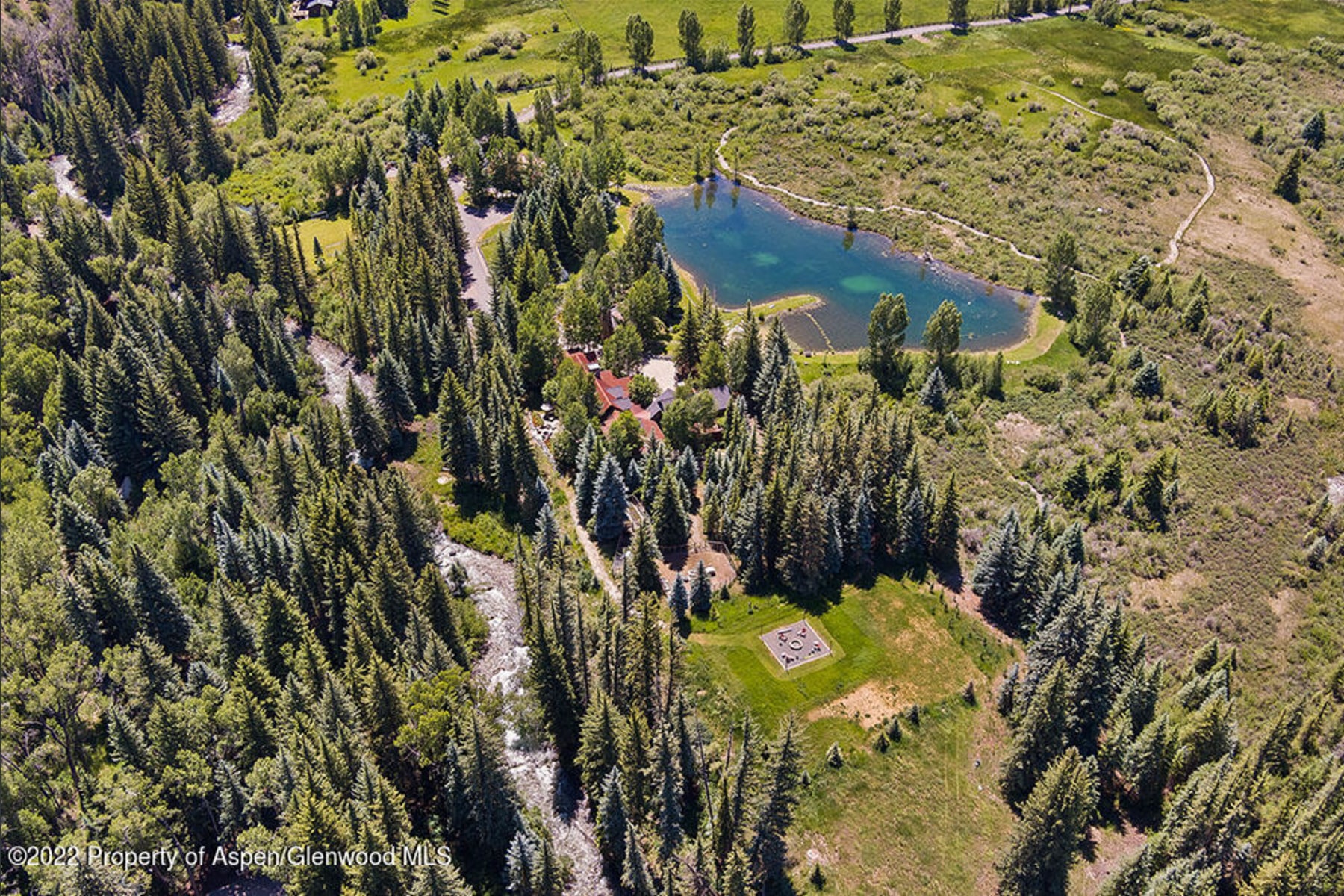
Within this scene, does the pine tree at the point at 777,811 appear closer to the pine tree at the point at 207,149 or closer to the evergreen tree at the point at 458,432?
the evergreen tree at the point at 458,432

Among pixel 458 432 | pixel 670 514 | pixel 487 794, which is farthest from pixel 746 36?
pixel 487 794

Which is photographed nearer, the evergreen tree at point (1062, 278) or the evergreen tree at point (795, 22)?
the evergreen tree at point (1062, 278)

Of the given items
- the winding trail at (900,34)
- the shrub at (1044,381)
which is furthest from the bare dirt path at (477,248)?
the shrub at (1044,381)

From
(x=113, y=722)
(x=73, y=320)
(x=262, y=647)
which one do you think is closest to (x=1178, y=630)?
(x=262, y=647)

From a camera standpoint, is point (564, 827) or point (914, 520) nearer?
point (564, 827)

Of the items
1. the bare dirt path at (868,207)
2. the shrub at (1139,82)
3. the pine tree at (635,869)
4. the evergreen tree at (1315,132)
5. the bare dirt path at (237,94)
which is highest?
the bare dirt path at (237,94)

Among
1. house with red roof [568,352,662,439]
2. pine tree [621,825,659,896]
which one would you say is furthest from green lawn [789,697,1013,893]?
house with red roof [568,352,662,439]

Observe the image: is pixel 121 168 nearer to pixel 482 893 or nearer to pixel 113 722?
pixel 113 722
